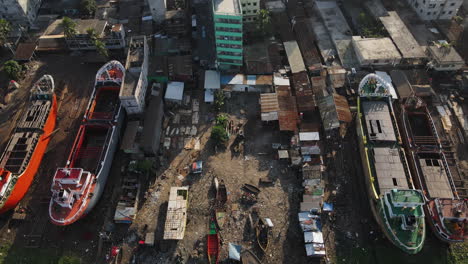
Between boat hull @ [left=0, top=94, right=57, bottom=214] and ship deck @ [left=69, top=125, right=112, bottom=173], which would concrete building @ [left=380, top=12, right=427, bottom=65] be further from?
boat hull @ [left=0, top=94, right=57, bottom=214]

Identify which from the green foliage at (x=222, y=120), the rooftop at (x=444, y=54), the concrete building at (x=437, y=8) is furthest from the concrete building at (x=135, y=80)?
the concrete building at (x=437, y=8)

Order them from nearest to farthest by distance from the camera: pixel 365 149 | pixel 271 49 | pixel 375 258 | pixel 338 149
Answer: pixel 375 258
pixel 365 149
pixel 338 149
pixel 271 49

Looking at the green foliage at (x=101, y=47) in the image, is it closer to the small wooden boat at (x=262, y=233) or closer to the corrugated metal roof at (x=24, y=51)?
the corrugated metal roof at (x=24, y=51)

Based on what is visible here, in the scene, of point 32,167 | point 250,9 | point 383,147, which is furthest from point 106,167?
point 250,9

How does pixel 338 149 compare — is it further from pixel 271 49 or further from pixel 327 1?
pixel 327 1

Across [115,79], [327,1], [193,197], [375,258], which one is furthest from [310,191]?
[327,1]
